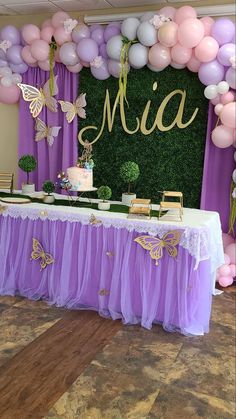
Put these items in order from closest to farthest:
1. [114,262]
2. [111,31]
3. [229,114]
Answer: [114,262], [229,114], [111,31]

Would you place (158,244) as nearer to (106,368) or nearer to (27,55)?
(106,368)

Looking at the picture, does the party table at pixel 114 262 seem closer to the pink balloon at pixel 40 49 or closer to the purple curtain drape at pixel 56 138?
the purple curtain drape at pixel 56 138

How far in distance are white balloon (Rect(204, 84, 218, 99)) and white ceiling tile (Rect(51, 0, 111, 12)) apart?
142 centimetres

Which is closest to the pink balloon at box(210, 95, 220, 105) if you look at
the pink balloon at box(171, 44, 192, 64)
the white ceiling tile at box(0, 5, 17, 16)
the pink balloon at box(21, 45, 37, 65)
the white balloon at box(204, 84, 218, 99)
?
the white balloon at box(204, 84, 218, 99)

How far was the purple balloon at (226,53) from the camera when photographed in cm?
349

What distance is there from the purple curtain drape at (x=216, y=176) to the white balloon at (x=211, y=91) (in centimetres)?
28

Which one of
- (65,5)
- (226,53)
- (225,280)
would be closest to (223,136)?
(226,53)

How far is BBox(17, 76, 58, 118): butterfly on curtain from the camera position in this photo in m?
4.37

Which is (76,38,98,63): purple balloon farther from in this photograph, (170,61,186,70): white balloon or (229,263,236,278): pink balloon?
(229,263,236,278): pink balloon

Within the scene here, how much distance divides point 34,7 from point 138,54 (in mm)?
1420

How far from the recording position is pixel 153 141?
4.29 m

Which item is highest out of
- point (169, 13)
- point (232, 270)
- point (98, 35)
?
point (169, 13)

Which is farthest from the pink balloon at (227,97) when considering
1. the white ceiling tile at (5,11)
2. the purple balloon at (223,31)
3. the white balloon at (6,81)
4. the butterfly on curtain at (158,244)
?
the white ceiling tile at (5,11)

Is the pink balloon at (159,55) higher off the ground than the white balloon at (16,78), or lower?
higher
